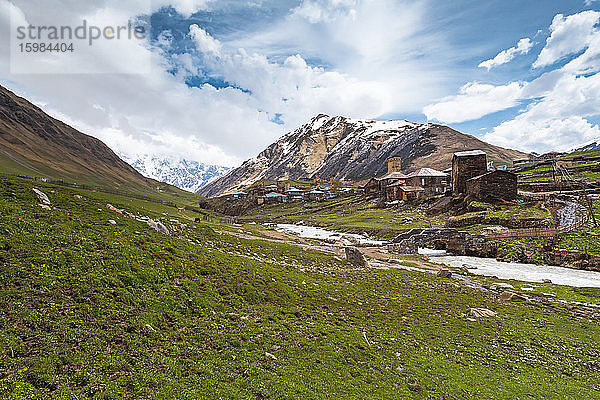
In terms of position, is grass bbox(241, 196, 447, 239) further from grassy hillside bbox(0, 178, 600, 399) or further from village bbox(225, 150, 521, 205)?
grassy hillside bbox(0, 178, 600, 399)

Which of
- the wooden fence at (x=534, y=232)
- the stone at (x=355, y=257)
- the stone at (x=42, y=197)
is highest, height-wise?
the stone at (x=42, y=197)

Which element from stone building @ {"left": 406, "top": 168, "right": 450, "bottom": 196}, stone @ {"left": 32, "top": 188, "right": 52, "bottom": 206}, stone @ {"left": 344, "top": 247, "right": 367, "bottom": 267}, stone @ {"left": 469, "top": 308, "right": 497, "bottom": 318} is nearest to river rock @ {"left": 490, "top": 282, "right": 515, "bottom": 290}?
stone @ {"left": 469, "top": 308, "right": 497, "bottom": 318}

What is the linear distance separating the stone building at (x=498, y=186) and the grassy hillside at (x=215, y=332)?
160 feet

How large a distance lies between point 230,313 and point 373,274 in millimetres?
20097

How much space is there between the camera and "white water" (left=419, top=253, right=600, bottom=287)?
3147 cm

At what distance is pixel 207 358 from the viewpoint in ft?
36.3

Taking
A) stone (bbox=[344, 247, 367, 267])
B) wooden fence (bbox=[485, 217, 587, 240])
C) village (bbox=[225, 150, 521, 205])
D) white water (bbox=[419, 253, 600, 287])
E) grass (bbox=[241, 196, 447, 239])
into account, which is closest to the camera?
white water (bbox=[419, 253, 600, 287])

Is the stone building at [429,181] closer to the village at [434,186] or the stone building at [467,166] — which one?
the village at [434,186]

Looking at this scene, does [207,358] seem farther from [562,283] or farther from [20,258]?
[562,283]

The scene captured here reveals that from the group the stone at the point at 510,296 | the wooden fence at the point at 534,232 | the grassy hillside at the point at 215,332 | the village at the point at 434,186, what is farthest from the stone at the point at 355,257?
the village at the point at 434,186

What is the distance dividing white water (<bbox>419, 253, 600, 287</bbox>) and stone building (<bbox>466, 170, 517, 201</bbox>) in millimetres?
25205

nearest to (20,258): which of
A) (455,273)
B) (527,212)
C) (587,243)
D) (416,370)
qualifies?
(416,370)

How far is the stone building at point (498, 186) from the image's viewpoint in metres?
64.3

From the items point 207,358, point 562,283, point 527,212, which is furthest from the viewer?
point 527,212
